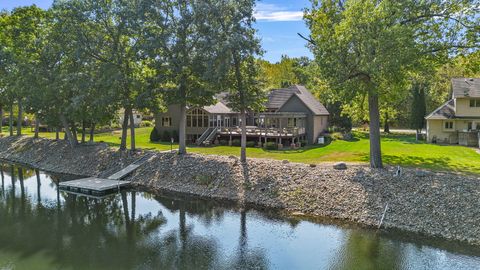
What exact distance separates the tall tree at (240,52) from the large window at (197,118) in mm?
12176

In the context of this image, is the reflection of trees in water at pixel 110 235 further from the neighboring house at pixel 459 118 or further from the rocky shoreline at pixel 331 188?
the neighboring house at pixel 459 118

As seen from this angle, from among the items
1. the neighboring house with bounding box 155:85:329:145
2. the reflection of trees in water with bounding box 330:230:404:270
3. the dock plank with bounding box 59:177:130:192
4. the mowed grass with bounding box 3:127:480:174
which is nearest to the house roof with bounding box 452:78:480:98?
the mowed grass with bounding box 3:127:480:174

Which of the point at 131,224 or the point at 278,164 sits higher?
the point at 278,164

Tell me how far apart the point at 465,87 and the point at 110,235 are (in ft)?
105

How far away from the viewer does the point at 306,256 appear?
1391 cm

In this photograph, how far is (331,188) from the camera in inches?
761

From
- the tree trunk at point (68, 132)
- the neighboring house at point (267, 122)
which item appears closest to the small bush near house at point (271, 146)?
the neighboring house at point (267, 122)

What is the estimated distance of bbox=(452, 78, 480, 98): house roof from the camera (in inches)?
1243

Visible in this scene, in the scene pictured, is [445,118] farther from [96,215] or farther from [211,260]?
[96,215]

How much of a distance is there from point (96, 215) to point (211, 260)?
896 cm

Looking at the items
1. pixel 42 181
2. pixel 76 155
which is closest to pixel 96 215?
pixel 42 181

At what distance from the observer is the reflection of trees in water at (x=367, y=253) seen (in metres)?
13.1

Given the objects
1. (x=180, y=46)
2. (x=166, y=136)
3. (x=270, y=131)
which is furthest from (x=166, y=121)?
(x=180, y=46)

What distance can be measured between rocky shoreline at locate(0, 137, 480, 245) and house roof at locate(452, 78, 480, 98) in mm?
16715
